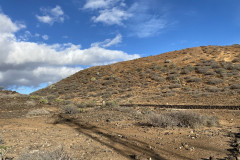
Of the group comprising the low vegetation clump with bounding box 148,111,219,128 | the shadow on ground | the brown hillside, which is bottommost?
the shadow on ground

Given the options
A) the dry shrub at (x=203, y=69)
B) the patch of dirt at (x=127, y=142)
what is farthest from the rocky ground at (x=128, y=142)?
the dry shrub at (x=203, y=69)

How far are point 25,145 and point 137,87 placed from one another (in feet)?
65.1

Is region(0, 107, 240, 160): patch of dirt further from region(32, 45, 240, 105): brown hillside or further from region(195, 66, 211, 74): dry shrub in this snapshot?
region(195, 66, 211, 74): dry shrub

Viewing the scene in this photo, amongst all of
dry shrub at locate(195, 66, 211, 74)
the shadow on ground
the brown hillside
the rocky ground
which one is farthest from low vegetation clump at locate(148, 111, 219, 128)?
dry shrub at locate(195, 66, 211, 74)

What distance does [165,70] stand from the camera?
1190 inches

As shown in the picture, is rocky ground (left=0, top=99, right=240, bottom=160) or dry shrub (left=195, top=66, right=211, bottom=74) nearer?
rocky ground (left=0, top=99, right=240, bottom=160)

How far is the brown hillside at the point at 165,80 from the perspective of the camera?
61.6 feet

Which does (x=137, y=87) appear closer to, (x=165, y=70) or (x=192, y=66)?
(x=165, y=70)

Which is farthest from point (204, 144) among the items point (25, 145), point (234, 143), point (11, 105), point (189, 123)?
point (11, 105)

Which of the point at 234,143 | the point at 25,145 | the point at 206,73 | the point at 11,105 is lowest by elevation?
the point at 234,143

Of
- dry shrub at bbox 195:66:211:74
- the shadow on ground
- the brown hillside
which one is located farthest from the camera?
dry shrub at bbox 195:66:211:74

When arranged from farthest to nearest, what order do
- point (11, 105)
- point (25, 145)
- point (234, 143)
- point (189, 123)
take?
point (11, 105), point (189, 123), point (25, 145), point (234, 143)

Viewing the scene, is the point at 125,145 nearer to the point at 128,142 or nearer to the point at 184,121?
the point at 128,142

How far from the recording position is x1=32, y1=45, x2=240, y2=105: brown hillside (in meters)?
18.8
